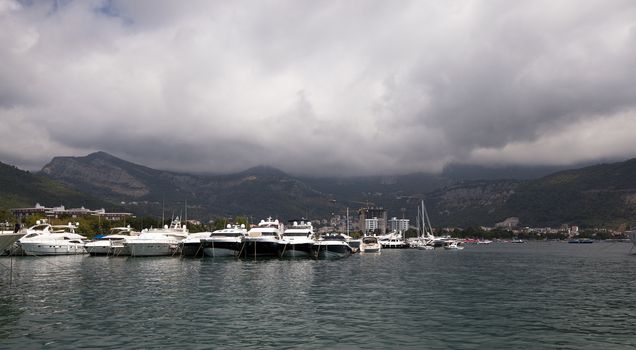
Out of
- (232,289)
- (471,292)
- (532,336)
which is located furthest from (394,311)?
(232,289)

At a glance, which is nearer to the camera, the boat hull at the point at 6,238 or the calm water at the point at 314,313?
the calm water at the point at 314,313

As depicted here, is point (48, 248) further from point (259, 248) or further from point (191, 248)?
point (259, 248)

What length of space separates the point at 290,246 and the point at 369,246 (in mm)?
50824

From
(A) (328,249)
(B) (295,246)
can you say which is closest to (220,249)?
(B) (295,246)

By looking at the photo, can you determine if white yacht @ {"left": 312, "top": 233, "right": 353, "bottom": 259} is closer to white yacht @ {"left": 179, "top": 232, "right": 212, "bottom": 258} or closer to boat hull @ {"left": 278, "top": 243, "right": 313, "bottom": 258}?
boat hull @ {"left": 278, "top": 243, "right": 313, "bottom": 258}

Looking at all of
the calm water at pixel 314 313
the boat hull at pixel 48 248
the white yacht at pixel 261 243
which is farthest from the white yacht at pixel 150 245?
the calm water at pixel 314 313

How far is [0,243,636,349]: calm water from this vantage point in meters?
31.6

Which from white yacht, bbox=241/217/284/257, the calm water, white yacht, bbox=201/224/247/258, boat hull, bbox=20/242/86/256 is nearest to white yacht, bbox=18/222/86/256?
boat hull, bbox=20/242/86/256

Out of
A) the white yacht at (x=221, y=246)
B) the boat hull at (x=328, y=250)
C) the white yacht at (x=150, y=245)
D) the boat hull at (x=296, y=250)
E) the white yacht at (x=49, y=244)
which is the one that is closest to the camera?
the white yacht at (x=221, y=246)

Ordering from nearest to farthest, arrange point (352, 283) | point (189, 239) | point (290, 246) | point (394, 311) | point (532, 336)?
point (532, 336) < point (394, 311) < point (352, 283) < point (290, 246) < point (189, 239)

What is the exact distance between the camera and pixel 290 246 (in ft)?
369

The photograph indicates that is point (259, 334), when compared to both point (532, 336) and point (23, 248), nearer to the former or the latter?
point (532, 336)

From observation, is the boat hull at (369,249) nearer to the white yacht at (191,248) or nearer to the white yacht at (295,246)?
the white yacht at (295,246)

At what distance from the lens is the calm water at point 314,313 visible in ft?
104
